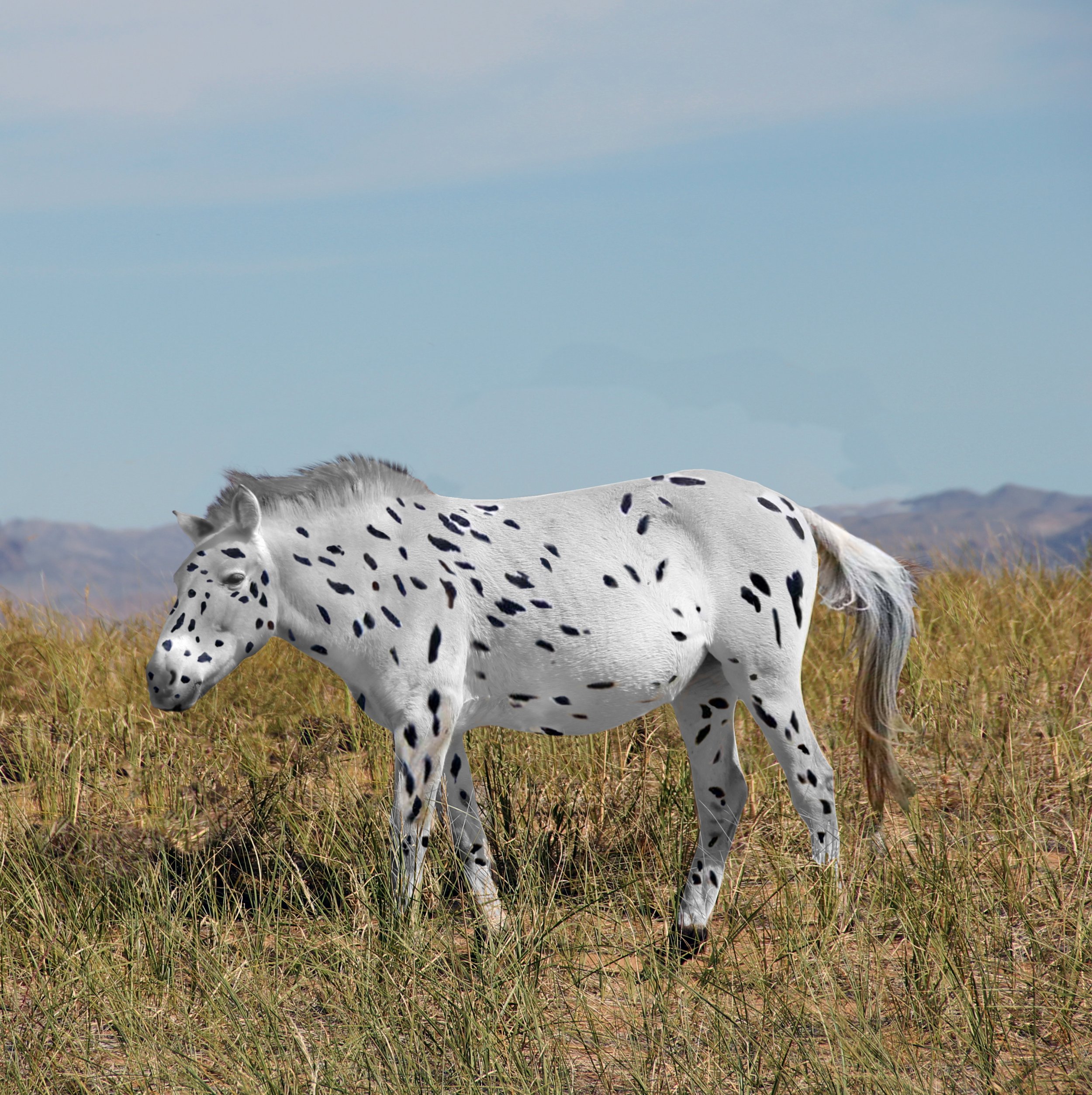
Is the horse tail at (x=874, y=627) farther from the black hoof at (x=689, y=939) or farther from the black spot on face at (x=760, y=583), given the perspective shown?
the black hoof at (x=689, y=939)

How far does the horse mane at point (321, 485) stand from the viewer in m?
4.02

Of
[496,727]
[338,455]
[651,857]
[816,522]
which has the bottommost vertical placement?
[651,857]

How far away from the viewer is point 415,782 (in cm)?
383

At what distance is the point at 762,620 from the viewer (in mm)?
4129

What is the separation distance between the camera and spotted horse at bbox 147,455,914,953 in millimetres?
3885

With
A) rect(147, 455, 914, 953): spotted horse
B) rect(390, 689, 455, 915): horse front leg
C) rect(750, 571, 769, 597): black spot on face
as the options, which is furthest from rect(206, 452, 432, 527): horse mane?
rect(750, 571, 769, 597): black spot on face

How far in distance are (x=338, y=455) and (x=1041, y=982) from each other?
9.19 ft

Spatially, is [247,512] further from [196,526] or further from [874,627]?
[874,627]

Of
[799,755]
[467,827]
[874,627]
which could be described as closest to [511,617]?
[467,827]

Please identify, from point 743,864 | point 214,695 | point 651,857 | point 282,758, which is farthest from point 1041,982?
point 214,695

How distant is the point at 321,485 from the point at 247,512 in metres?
0.29

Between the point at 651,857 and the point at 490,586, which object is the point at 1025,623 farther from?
the point at 490,586

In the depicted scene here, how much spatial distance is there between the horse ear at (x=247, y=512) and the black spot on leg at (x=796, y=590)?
6.06ft

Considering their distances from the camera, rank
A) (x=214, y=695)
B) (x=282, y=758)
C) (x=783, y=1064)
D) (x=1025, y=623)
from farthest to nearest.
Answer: (x=1025, y=623), (x=214, y=695), (x=282, y=758), (x=783, y=1064)
